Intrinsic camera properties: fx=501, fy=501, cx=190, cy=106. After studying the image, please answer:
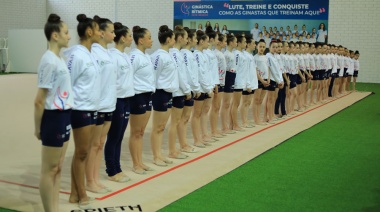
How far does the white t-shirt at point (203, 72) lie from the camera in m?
7.48

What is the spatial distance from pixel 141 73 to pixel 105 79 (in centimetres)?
96

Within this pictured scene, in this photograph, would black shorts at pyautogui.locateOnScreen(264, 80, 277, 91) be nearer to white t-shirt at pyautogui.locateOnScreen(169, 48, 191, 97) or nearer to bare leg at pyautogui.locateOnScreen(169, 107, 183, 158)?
bare leg at pyautogui.locateOnScreen(169, 107, 183, 158)

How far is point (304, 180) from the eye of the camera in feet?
19.3

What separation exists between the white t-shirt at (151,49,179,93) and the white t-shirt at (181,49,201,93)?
63 centimetres

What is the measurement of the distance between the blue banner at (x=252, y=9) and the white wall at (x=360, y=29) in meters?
0.56

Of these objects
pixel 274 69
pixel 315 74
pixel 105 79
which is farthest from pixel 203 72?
pixel 315 74

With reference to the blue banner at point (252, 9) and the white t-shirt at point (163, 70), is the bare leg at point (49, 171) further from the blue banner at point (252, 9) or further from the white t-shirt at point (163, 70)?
the blue banner at point (252, 9)

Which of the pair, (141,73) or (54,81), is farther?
(141,73)

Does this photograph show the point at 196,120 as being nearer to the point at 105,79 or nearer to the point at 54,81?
the point at 105,79

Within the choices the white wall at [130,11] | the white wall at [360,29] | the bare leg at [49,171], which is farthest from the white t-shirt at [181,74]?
the white wall at [130,11]

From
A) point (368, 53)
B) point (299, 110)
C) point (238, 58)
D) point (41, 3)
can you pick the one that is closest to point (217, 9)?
point (368, 53)

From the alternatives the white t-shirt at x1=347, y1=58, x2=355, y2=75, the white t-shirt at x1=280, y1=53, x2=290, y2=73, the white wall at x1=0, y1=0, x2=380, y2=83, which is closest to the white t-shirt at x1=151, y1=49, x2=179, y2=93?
the white t-shirt at x1=280, y1=53, x2=290, y2=73

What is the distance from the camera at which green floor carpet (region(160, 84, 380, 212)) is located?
4895mm

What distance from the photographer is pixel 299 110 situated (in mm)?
12781
